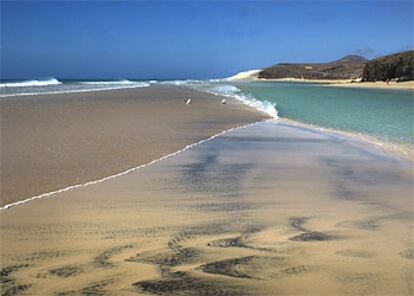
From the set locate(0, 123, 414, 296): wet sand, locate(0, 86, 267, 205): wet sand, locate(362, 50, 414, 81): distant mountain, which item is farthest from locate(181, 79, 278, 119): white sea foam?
locate(362, 50, 414, 81): distant mountain

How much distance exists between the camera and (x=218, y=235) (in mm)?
4914

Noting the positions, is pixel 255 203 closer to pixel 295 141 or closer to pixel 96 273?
pixel 96 273

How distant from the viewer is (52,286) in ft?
12.1

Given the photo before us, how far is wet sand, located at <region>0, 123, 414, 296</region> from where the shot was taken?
Answer: 12.4ft

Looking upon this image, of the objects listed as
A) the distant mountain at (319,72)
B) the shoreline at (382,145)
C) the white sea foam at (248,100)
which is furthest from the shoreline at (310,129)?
the distant mountain at (319,72)

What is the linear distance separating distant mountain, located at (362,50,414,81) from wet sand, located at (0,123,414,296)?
276ft

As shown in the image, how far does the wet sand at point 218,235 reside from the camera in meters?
3.79

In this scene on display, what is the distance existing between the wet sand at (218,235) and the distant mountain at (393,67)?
276 feet

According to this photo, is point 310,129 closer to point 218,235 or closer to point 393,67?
point 218,235

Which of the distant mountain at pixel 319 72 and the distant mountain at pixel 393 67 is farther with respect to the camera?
the distant mountain at pixel 319 72

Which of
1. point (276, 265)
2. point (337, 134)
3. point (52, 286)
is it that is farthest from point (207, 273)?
point (337, 134)

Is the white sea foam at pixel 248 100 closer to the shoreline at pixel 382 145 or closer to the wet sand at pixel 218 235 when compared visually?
the shoreline at pixel 382 145

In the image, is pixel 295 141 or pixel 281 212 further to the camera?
Result: pixel 295 141

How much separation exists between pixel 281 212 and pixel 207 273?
2080mm
